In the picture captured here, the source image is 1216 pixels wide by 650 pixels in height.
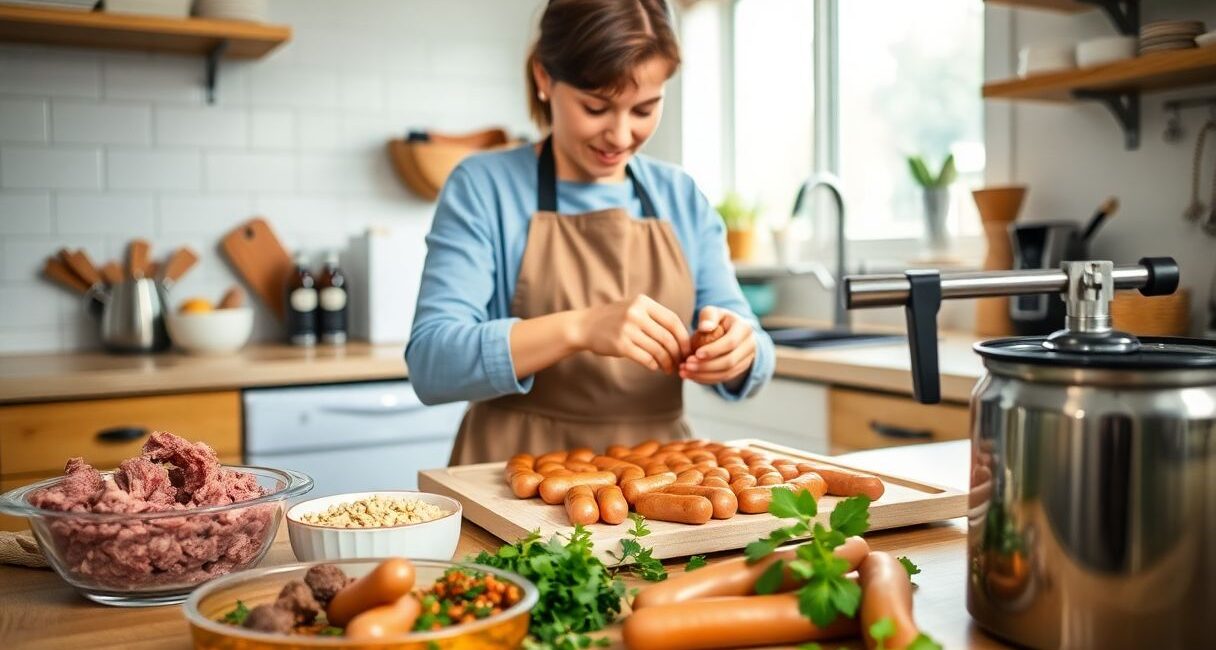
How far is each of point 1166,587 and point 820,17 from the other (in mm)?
3269

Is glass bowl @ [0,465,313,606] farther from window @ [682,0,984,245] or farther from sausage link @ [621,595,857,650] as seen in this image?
window @ [682,0,984,245]

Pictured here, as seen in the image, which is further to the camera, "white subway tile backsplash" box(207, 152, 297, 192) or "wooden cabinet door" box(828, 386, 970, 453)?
"white subway tile backsplash" box(207, 152, 297, 192)

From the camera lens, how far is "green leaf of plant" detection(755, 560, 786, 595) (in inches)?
33.6

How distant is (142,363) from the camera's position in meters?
3.11

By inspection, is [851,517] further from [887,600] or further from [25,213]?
[25,213]

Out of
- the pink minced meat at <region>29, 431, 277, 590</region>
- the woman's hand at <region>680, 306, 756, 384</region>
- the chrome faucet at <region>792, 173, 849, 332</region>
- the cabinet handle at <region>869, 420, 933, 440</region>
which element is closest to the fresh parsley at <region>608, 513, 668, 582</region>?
the pink minced meat at <region>29, 431, 277, 590</region>

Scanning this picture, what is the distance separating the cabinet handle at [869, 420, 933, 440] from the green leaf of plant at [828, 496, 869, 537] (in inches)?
65.0

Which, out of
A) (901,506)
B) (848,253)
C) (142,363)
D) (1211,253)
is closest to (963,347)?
(1211,253)

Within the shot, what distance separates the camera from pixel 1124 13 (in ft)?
8.67

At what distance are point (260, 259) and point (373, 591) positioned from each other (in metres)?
3.15

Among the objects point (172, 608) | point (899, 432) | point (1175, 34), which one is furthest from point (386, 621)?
point (1175, 34)

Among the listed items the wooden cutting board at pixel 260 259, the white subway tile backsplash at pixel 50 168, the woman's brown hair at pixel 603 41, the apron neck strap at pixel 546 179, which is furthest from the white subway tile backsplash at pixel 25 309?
the woman's brown hair at pixel 603 41

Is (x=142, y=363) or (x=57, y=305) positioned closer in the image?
(x=142, y=363)

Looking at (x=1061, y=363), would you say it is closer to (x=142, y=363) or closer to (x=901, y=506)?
(x=901, y=506)
